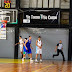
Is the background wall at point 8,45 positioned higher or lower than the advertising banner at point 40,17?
lower

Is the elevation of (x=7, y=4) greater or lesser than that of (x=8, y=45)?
greater

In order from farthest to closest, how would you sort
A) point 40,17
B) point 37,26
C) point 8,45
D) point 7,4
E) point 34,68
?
point 8,45 < point 7,4 < point 37,26 < point 40,17 < point 34,68

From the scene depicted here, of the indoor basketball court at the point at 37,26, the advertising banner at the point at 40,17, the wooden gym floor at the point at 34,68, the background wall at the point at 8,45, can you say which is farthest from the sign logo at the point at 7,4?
the wooden gym floor at the point at 34,68

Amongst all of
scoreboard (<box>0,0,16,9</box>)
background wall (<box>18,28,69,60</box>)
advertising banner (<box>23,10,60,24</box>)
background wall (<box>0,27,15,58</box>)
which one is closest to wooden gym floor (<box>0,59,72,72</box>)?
background wall (<box>18,28,69,60</box>)

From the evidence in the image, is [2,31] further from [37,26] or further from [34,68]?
[34,68]

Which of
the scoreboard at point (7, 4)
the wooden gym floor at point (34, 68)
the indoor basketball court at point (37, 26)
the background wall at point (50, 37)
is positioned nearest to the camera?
the wooden gym floor at point (34, 68)

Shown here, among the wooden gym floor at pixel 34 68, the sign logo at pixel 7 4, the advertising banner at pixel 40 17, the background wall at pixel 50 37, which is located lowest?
the wooden gym floor at pixel 34 68

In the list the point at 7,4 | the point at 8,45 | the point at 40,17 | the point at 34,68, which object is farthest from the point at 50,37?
the point at 34,68

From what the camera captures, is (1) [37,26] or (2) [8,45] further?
(2) [8,45]

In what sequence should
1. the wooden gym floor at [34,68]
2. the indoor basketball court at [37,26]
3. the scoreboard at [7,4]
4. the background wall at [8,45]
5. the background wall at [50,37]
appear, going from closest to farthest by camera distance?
the wooden gym floor at [34,68], the indoor basketball court at [37,26], the background wall at [50,37], the scoreboard at [7,4], the background wall at [8,45]

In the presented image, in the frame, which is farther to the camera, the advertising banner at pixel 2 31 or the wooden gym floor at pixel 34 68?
the advertising banner at pixel 2 31

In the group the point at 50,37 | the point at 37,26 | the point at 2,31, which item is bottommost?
the point at 50,37

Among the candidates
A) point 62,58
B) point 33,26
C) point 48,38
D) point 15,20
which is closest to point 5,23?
point 15,20

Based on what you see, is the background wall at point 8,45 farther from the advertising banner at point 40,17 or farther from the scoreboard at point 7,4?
the scoreboard at point 7,4
